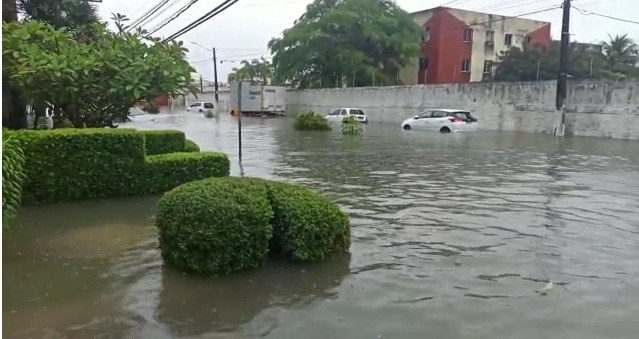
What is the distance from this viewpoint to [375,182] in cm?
1107

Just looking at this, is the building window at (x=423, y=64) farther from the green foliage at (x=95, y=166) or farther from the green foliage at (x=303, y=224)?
the green foliage at (x=303, y=224)

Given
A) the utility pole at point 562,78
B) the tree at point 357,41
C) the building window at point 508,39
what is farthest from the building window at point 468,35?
the utility pole at point 562,78

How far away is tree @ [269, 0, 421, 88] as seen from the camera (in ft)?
150

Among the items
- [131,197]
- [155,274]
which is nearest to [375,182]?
[131,197]

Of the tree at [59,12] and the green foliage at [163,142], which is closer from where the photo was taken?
the green foliage at [163,142]

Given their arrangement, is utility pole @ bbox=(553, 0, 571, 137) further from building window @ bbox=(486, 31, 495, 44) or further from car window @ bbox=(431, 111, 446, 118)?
building window @ bbox=(486, 31, 495, 44)

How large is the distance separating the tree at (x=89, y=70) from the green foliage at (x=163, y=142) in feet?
2.31

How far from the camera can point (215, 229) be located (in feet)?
16.5

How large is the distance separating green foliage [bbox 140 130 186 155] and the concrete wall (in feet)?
65.2

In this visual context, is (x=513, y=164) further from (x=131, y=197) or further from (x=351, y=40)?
(x=351, y=40)

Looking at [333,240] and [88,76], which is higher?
[88,76]

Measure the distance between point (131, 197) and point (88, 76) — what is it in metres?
2.52

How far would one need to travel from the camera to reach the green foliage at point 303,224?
545cm

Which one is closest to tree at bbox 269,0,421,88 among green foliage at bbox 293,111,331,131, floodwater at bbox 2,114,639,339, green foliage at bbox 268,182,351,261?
green foliage at bbox 293,111,331,131
